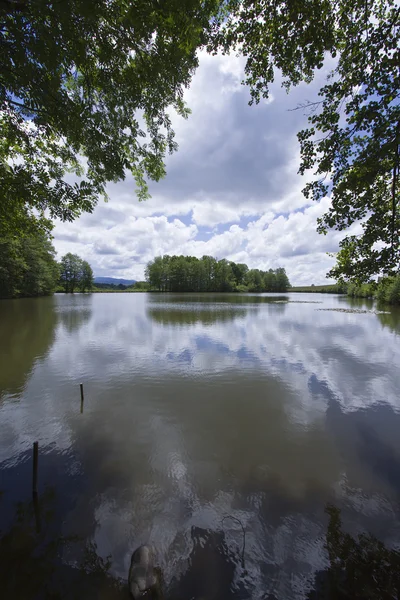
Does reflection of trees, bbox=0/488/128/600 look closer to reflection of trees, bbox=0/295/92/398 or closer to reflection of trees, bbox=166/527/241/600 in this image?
reflection of trees, bbox=166/527/241/600

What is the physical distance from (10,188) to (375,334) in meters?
31.0

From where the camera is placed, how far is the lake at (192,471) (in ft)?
13.8

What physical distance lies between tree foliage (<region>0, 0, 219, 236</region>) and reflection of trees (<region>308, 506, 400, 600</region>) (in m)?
9.93

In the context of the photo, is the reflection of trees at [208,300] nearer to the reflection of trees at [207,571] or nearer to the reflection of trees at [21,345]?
the reflection of trees at [21,345]

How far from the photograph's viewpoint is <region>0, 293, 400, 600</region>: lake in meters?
4.21

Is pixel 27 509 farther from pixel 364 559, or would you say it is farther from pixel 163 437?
pixel 364 559

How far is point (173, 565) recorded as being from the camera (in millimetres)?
4238

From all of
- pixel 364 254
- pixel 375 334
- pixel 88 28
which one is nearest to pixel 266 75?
pixel 88 28

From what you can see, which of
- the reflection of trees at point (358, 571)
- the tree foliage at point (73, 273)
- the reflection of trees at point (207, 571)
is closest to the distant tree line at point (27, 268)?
the tree foliage at point (73, 273)

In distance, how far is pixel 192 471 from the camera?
6.53 metres

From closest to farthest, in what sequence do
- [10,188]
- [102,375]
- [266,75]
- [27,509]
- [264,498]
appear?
[27,509], [264,498], [266,75], [10,188], [102,375]

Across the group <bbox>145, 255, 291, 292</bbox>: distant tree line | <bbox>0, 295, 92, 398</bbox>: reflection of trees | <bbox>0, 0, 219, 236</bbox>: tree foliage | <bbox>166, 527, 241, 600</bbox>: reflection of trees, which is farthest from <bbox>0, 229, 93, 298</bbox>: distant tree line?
<bbox>145, 255, 291, 292</bbox>: distant tree line

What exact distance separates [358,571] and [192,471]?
380 centimetres

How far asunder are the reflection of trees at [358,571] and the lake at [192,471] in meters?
0.15
